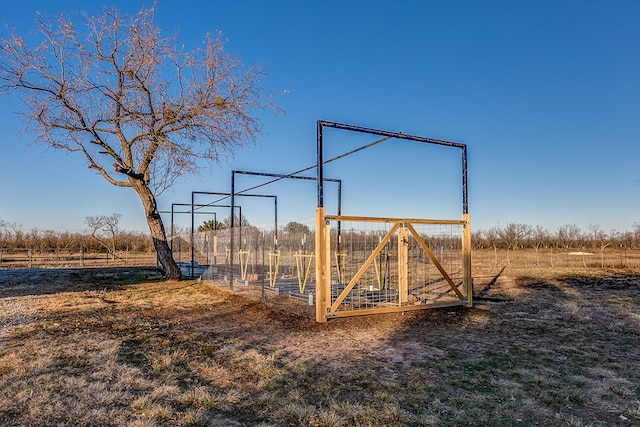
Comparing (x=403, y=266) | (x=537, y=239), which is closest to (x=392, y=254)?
(x=403, y=266)

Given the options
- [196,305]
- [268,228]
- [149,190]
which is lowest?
[196,305]

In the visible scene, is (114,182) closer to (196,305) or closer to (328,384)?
(196,305)

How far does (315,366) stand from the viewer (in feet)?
14.3

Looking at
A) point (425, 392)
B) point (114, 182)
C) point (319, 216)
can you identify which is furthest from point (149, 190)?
point (425, 392)

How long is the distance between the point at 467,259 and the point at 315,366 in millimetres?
4798

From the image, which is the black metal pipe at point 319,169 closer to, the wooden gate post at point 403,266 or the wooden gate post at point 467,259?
the wooden gate post at point 403,266

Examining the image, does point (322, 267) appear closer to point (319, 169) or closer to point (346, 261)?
point (319, 169)

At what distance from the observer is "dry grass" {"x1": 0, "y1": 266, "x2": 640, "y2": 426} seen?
310 cm

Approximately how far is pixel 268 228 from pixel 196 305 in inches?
91.3

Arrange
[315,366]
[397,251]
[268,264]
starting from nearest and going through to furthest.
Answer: [315,366] < [397,251] < [268,264]

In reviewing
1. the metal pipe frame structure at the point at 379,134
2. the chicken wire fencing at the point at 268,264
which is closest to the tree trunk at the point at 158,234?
the chicken wire fencing at the point at 268,264

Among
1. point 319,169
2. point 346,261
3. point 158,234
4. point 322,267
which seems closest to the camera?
point 322,267

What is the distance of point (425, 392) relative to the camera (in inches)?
141

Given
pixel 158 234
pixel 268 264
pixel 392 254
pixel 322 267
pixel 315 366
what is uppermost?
pixel 158 234
